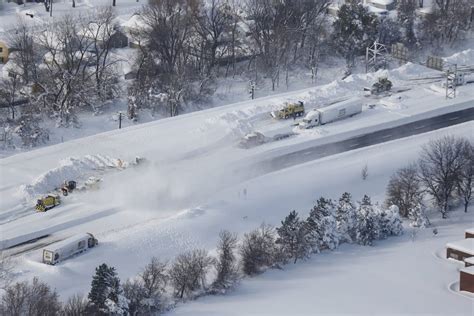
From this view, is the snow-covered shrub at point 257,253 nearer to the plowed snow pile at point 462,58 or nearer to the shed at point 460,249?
the shed at point 460,249

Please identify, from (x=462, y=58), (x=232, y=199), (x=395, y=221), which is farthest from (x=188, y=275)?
(x=462, y=58)

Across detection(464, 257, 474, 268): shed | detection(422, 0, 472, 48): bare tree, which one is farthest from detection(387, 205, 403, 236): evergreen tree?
detection(422, 0, 472, 48): bare tree

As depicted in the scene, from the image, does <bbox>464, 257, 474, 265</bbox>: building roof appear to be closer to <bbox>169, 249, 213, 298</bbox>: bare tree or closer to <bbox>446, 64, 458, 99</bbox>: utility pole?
<bbox>169, 249, 213, 298</bbox>: bare tree

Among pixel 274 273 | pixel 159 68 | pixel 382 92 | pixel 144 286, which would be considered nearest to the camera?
pixel 144 286

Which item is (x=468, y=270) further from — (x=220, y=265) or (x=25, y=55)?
(x=25, y=55)

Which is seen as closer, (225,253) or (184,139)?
(225,253)

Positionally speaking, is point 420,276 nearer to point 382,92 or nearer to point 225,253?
point 225,253

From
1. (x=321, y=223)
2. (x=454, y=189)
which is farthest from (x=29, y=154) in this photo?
(x=454, y=189)

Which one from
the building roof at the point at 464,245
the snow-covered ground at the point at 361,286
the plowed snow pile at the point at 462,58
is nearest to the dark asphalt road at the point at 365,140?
the snow-covered ground at the point at 361,286
